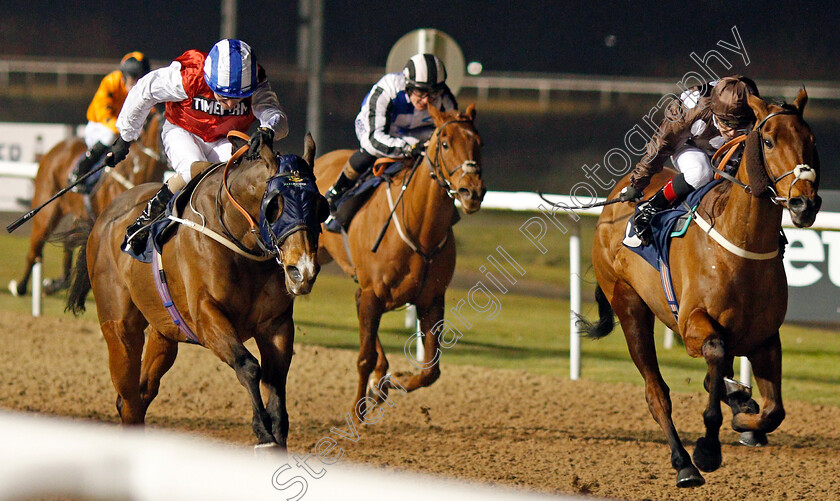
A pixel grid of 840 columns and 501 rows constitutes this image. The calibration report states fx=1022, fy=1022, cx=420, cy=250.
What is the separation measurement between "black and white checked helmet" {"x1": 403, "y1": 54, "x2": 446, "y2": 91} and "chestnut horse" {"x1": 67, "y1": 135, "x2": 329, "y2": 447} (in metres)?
1.66

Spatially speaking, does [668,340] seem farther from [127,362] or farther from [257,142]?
[257,142]

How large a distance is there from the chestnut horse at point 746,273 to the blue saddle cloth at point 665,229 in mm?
48

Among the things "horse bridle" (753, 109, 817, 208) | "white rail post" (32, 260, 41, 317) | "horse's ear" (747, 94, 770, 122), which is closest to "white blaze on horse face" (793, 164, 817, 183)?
"horse bridle" (753, 109, 817, 208)

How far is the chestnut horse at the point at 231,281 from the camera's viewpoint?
3516mm

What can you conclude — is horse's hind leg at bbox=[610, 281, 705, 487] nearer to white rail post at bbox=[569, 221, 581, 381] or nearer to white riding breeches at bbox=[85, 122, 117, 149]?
white rail post at bbox=[569, 221, 581, 381]

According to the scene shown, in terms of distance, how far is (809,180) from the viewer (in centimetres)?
364

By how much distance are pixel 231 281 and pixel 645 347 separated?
2092 millimetres

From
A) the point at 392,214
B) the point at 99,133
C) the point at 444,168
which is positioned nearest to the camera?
the point at 444,168

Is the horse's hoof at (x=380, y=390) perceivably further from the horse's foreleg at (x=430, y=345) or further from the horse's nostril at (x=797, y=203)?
the horse's nostril at (x=797, y=203)

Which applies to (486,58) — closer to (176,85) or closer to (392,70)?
(392,70)

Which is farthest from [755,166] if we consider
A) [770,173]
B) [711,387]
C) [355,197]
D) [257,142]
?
[355,197]

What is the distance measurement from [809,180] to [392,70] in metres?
4.03

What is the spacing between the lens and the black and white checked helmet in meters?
5.85

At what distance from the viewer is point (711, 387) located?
4074 millimetres
